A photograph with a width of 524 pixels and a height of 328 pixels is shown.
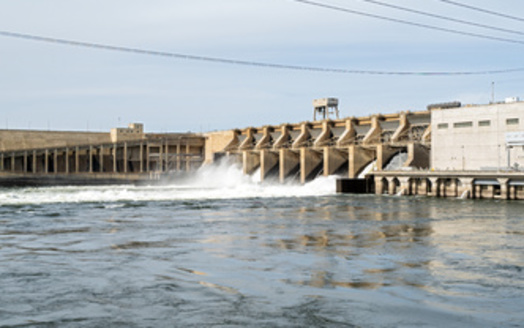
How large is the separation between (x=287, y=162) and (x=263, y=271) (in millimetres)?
57381

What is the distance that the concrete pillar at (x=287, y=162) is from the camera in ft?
241

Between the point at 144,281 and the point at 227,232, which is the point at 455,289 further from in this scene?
the point at 227,232

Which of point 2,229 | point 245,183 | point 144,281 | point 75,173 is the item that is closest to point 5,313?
point 144,281

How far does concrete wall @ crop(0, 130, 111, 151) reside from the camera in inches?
3472

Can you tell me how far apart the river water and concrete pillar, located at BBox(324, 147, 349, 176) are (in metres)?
32.4

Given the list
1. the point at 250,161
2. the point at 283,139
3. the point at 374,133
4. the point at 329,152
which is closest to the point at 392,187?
the point at 374,133

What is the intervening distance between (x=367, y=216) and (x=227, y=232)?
1014 cm

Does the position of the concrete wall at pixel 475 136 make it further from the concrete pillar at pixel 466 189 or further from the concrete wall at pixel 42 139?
the concrete wall at pixel 42 139

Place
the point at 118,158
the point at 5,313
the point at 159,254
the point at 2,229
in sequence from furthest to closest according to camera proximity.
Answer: the point at 118,158
the point at 2,229
the point at 159,254
the point at 5,313

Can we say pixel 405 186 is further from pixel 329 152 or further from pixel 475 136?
pixel 329 152

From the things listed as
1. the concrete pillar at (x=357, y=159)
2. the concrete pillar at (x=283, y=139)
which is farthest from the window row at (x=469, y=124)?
the concrete pillar at (x=283, y=139)

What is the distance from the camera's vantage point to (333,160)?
2606 inches

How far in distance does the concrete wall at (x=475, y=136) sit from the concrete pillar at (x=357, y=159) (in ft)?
28.2

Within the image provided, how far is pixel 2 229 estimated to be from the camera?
91.8ft
